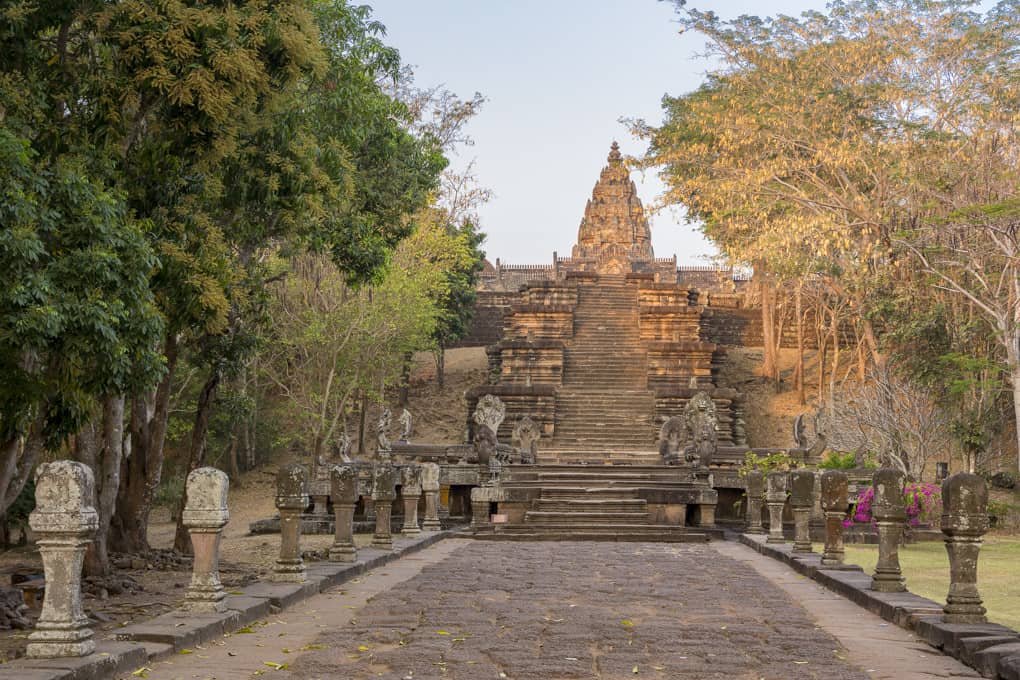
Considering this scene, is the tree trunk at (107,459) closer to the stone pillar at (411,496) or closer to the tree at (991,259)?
the stone pillar at (411,496)

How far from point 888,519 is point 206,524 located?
5.85m

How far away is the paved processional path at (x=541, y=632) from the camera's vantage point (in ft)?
22.8

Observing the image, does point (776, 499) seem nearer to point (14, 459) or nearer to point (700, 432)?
point (700, 432)

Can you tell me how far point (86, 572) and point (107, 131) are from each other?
478 cm

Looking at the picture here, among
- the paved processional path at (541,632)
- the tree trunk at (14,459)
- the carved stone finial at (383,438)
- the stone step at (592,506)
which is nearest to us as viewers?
the paved processional path at (541,632)

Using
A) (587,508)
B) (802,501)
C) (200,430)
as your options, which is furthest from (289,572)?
(587,508)

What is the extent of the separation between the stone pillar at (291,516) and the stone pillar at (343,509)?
69.9 inches

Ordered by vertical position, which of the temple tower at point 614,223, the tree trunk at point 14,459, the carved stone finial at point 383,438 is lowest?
the tree trunk at point 14,459

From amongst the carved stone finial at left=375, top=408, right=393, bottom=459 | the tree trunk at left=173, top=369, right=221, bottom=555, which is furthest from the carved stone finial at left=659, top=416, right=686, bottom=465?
the tree trunk at left=173, top=369, right=221, bottom=555

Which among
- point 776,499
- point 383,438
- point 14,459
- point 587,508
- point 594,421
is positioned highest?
point 594,421

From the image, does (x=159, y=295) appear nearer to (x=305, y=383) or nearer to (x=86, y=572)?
(x=86, y=572)

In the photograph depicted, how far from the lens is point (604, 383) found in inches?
1447

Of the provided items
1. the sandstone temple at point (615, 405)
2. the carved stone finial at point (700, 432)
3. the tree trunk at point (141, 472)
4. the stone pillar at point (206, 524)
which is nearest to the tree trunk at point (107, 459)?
the tree trunk at point (141, 472)

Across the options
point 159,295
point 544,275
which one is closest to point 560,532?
point 159,295
